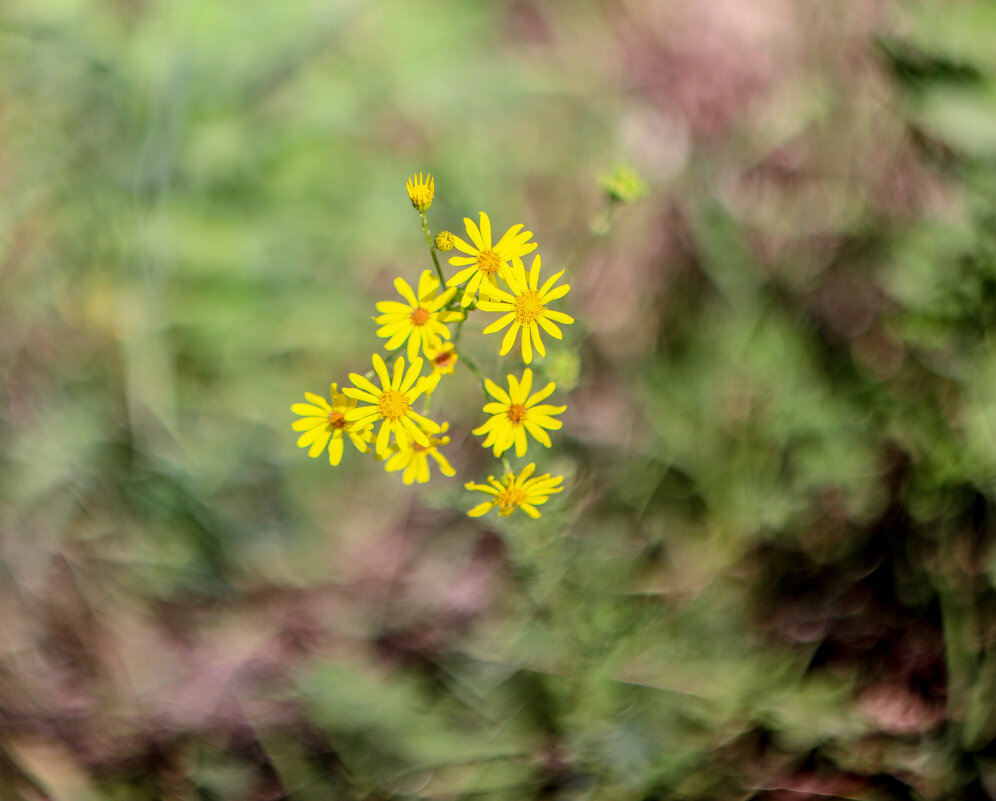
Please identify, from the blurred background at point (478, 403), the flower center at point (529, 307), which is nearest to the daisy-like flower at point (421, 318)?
the flower center at point (529, 307)

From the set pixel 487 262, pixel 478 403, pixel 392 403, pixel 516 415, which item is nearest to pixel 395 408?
pixel 392 403

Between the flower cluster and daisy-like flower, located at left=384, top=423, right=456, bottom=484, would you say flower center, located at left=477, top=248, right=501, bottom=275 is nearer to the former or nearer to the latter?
the flower cluster

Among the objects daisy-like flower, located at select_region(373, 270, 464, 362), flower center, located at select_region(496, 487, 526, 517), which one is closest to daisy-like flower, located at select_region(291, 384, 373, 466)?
daisy-like flower, located at select_region(373, 270, 464, 362)

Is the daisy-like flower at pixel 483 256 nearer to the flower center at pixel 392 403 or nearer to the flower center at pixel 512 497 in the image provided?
the flower center at pixel 392 403

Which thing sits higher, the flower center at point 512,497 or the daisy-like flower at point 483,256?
the daisy-like flower at point 483,256

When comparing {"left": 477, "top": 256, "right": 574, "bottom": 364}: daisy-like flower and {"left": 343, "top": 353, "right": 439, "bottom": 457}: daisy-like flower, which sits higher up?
{"left": 477, "top": 256, "right": 574, "bottom": 364}: daisy-like flower

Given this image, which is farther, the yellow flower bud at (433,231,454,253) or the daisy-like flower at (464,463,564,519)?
the daisy-like flower at (464,463,564,519)
